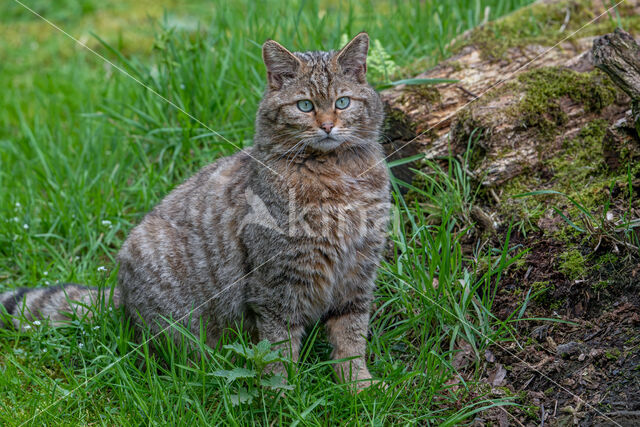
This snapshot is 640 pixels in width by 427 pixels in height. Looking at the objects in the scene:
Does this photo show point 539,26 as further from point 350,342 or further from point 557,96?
point 350,342

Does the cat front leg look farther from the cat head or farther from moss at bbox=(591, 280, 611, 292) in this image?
moss at bbox=(591, 280, 611, 292)

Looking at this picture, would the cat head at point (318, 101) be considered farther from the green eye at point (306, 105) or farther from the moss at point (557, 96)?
the moss at point (557, 96)

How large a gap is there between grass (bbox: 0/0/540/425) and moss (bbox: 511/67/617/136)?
1.85ft

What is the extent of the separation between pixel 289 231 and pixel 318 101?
65 cm

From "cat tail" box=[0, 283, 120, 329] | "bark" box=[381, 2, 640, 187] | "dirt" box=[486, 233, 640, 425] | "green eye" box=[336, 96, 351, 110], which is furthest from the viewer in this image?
"bark" box=[381, 2, 640, 187]

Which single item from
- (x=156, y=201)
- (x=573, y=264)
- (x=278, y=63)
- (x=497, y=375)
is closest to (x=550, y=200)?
(x=573, y=264)

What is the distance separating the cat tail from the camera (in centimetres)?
371

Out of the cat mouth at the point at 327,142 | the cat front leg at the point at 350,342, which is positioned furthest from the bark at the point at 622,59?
the cat front leg at the point at 350,342

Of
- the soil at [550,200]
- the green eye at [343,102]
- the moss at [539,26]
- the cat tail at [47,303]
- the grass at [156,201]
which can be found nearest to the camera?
the soil at [550,200]

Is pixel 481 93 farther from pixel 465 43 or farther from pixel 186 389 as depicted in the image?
pixel 186 389

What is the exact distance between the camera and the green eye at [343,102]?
322 cm

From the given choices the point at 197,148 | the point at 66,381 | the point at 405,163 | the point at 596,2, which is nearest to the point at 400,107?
the point at 405,163

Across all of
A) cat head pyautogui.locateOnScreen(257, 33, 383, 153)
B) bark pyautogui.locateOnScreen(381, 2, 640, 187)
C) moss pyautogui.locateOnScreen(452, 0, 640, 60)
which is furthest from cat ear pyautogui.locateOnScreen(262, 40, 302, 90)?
moss pyautogui.locateOnScreen(452, 0, 640, 60)

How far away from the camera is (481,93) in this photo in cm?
412
